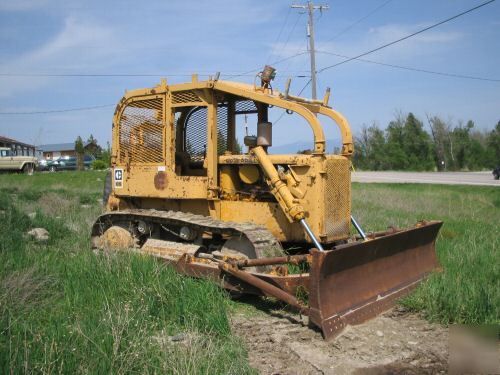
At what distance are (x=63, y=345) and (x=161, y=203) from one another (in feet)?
12.9

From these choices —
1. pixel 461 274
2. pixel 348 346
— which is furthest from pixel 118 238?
pixel 461 274

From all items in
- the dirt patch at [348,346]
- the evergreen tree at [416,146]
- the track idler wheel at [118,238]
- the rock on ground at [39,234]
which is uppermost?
the evergreen tree at [416,146]

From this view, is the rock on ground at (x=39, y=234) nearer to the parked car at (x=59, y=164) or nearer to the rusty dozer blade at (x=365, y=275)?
the rusty dozer blade at (x=365, y=275)

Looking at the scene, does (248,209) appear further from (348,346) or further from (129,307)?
(348,346)

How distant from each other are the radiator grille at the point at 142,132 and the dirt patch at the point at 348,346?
2.90 metres

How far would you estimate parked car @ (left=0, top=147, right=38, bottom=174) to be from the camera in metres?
36.8

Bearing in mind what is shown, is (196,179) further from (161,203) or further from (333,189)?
(333,189)

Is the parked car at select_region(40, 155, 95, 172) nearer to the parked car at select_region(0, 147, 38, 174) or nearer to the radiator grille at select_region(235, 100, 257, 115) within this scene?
the parked car at select_region(0, 147, 38, 174)

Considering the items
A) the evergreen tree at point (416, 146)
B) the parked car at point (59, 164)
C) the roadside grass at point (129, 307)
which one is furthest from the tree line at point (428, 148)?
the roadside grass at point (129, 307)

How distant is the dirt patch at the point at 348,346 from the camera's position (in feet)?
13.7

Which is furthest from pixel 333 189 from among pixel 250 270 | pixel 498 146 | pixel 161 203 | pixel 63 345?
pixel 498 146

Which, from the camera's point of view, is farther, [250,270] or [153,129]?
[153,129]

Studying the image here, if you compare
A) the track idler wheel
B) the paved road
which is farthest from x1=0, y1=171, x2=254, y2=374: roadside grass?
the paved road

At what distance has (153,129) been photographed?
7352mm
